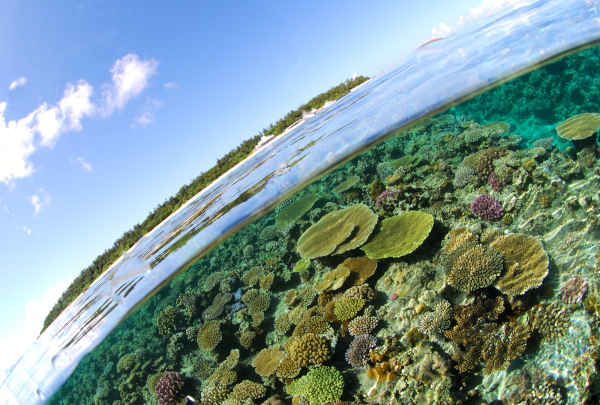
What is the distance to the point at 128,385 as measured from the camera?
9.09 metres

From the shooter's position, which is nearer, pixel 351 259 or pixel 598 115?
pixel 351 259

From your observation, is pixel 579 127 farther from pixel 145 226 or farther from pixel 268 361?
pixel 145 226

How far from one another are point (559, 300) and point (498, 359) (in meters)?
1.43

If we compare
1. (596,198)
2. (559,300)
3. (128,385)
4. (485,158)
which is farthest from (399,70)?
(128,385)

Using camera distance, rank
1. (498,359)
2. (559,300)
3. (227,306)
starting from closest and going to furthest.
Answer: (498,359)
(559,300)
(227,306)

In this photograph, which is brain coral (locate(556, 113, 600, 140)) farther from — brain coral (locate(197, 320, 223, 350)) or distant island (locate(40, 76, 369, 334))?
brain coral (locate(197, 320, 223, 350))

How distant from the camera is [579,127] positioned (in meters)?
7.63

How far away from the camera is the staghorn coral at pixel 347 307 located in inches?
236

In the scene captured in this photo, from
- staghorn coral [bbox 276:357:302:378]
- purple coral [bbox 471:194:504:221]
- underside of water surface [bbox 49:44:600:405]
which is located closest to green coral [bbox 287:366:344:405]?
underside of water surface [bbox 49:44:600:405]

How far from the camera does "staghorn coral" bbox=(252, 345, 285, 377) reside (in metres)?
6.16

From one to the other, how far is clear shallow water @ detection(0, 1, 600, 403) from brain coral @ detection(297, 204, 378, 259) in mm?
1303

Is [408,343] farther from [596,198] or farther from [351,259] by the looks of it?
[596,198]

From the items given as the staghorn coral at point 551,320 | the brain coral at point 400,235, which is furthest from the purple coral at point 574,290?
the brain coral at point 400,235

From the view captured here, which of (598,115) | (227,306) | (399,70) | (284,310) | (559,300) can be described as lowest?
(559,300)
